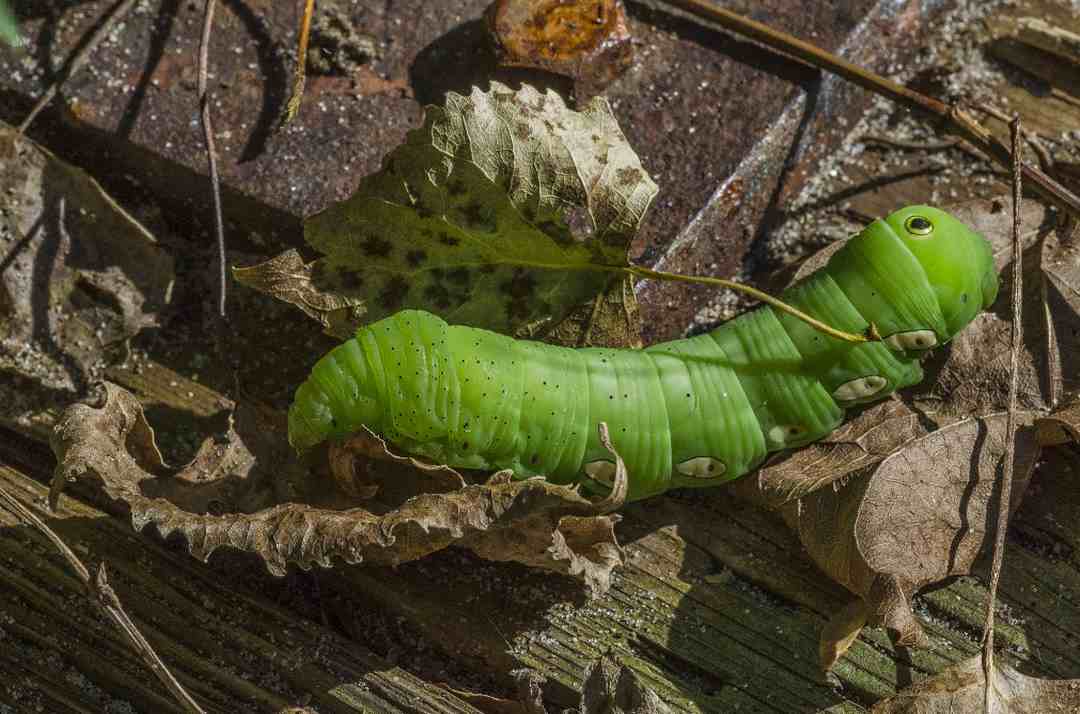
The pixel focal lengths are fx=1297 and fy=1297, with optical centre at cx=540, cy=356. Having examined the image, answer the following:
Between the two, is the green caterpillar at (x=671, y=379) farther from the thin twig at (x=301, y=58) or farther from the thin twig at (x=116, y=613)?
the thin twig at (x=301, y=58)

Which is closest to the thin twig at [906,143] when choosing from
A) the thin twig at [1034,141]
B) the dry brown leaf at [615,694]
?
the thin twig at [1034,141]

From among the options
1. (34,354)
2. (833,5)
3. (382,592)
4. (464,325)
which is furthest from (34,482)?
(833,5)

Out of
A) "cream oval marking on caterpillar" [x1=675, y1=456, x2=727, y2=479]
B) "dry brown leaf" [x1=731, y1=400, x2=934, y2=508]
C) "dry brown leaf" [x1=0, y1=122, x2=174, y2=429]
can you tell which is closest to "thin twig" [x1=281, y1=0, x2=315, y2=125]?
"dry brown leaf" [x1=0, y1=122, x2=174, y2=429]

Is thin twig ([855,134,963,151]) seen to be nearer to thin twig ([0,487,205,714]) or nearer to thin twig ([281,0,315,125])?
thin twig ([281,0,315,125])

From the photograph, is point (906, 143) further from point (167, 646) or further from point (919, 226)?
point (167, 646)

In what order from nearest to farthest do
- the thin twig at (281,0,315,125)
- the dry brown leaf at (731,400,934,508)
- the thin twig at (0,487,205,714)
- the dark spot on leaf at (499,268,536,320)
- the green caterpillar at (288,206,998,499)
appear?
1. the thin twig at (0,487,205,714)
2. the green caterpillar at (288,206,998,499)
3. the dry brown leaf at (731,400,934,508)
4. the dark spot on leaf at (499,268,536,320)
5. the thin twig at (281,0,315,125)
